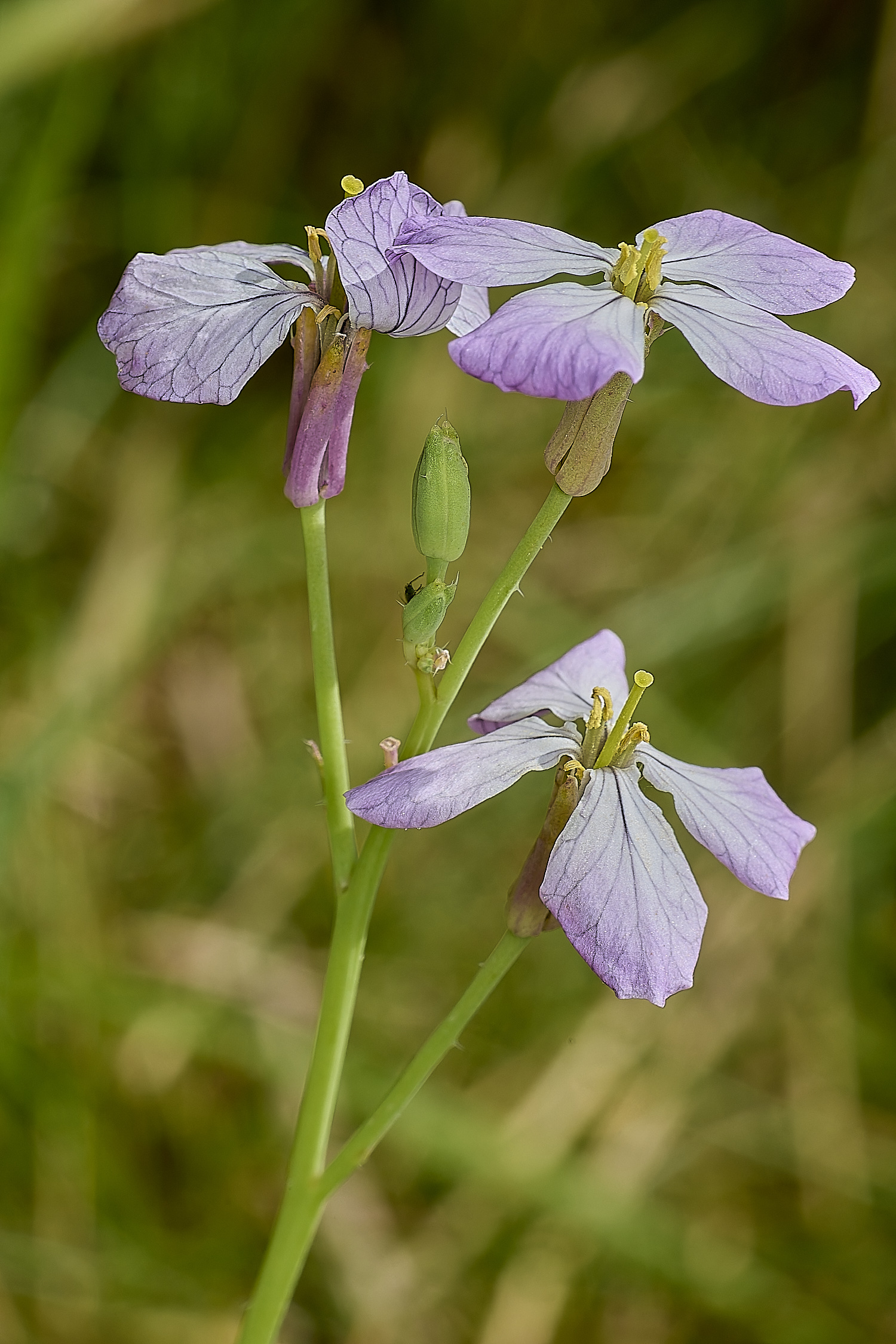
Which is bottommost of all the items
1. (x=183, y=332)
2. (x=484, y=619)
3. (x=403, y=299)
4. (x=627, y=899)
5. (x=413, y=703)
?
(x=627, y=899)

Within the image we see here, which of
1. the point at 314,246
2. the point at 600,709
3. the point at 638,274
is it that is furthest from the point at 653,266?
the point at 600,709

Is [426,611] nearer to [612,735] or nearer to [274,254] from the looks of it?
[612,735]

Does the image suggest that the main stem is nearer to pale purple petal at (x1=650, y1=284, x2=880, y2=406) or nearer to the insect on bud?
the insect on bud

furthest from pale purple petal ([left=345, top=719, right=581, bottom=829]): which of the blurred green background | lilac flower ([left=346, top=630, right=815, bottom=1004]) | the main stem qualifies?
the blurred green background

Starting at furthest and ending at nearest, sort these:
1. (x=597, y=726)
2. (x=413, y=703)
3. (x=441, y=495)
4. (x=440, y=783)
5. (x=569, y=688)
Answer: (x=413, y=703) → (x=569, y=688) → (x=597, y=726) → (x=441, y=495) → (x=440, y=783)

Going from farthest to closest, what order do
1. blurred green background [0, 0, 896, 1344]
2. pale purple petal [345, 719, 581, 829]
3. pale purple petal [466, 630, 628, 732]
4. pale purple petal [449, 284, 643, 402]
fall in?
blurred green background [0, 0, 896, 1344] → pale purple petal [466, 630, 628, 732] → pale purple petal [345, 719, 581, 829] → pale purple petal [449, 284, 643, 402]

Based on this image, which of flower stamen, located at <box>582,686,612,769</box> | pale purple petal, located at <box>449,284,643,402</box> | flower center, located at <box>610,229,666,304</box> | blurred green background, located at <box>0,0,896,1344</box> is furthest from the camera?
blurred green background, located at <box>0,0,896,1344</box>

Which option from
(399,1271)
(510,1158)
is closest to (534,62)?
(510,1158)
